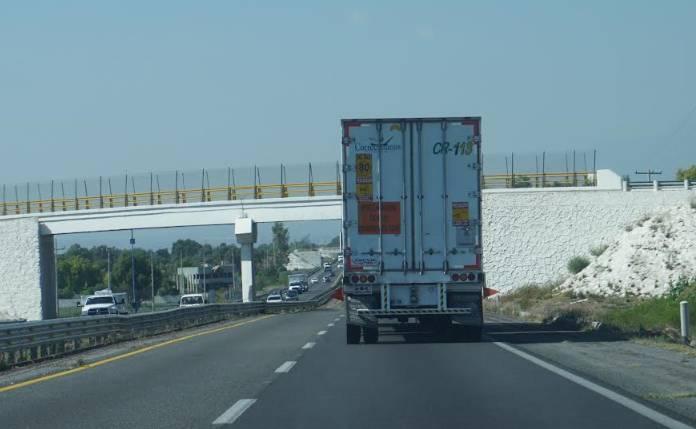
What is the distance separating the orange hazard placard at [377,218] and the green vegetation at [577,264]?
38014 mm

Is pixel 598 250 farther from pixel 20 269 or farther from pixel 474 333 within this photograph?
pixel 474 333

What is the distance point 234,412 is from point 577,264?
4842 cm

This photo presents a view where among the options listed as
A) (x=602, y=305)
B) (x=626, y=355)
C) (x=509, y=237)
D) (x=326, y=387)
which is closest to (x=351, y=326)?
(x=626, y=355)

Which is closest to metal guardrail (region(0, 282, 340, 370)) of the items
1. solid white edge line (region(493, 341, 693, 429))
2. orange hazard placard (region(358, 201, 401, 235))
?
orange hazard placard (region(358, 201, 401, 235))

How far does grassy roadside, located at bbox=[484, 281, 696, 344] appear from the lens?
92.8 ft

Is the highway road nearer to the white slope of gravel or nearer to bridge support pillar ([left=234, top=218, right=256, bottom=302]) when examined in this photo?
the white slope of gravel

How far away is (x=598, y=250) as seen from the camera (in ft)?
194

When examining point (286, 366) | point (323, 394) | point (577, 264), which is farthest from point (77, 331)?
point (577, 264)

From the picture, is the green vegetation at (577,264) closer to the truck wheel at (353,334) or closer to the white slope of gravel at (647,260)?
the white slope of gravel at (647,260)

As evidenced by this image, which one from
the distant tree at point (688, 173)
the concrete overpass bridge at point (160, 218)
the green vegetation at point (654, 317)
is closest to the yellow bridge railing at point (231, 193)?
the concrete overpass bridge at point (160, 218)

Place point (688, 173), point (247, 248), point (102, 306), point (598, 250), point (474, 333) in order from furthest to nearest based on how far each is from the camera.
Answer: point (688, 173) → point (247, 248) → point (598, 250) → point (102, 306) → point (474, 333)

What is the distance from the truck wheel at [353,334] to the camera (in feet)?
76.6

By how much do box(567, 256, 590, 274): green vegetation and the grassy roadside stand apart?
177cm

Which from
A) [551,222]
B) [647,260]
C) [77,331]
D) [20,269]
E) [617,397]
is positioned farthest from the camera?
[20,269]
